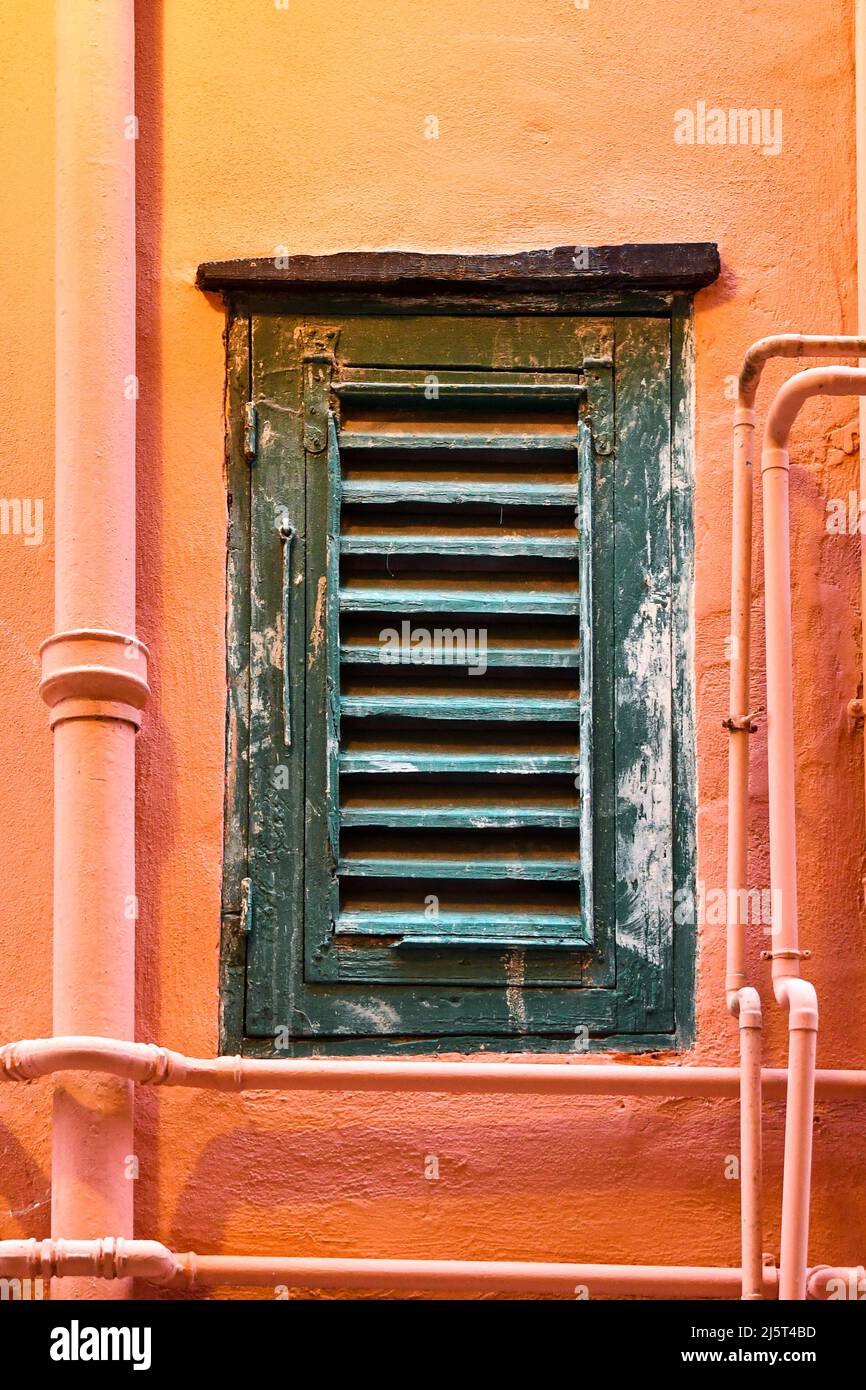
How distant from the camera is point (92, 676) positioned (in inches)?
147

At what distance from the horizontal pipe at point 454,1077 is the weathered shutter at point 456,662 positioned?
10.9 inches

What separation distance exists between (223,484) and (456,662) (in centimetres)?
63

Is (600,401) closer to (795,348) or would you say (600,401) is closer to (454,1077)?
(795,348)

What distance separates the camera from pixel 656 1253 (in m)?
3.73

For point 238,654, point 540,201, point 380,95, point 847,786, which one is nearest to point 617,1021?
point 847,786

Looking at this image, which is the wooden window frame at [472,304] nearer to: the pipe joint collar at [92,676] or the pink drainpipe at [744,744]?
the pink drainpipe at [744,744]

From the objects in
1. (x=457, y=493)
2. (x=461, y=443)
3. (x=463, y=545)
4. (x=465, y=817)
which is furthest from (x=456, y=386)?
(x=465, y=817)

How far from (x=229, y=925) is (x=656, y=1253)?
1070 millimetres

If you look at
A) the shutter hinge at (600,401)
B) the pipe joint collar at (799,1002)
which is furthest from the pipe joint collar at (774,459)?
the pipe joint collar at (799,1002)

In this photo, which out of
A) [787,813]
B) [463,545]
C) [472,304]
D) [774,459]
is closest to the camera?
[787,813]

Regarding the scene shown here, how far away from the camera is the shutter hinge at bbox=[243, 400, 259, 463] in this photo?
408 centimetres

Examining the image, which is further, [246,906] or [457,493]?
[457,493]

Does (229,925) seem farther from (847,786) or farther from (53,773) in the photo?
(847,786)

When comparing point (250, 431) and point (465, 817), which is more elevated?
point (250, 431)
